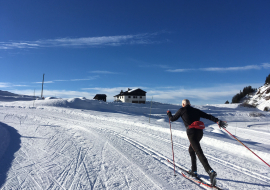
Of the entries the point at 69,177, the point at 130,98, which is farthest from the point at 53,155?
the point at 130,98

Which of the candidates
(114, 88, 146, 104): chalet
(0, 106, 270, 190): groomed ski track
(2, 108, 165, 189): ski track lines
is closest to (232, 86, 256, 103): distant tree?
(114, 88, 146, 104): chalet

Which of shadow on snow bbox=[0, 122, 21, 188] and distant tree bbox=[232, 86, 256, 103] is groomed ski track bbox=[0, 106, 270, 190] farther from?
distant tree bbox=[232, 86, 256, 103]

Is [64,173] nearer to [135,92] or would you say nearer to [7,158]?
[7,158]

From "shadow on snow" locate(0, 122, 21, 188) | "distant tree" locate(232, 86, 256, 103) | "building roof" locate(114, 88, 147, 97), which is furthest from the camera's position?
"distant tree" locate(232, 86, 256, 103)

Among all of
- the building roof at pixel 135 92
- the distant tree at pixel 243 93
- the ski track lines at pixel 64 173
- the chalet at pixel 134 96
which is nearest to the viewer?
the ski track lines at pixel 64 173

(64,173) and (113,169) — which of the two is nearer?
(64,173)

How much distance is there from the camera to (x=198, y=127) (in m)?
3.90

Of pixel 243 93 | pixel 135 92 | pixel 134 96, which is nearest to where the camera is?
pixel 134 96

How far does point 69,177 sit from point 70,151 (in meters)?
2.47

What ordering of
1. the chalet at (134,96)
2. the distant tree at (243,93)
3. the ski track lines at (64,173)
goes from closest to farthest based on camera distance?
the ski track lines at (64,173), the chalet at (134,96), the distant tree at (243,93)

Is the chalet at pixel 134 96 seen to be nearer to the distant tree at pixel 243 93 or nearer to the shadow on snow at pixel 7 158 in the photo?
the distant tree at pixel 243 93

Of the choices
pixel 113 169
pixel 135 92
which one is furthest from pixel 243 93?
pixel 113 169

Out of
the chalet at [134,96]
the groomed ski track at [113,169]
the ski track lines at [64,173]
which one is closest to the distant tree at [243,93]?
the chalet at [134,96]

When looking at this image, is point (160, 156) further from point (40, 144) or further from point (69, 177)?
point (40, 144)
